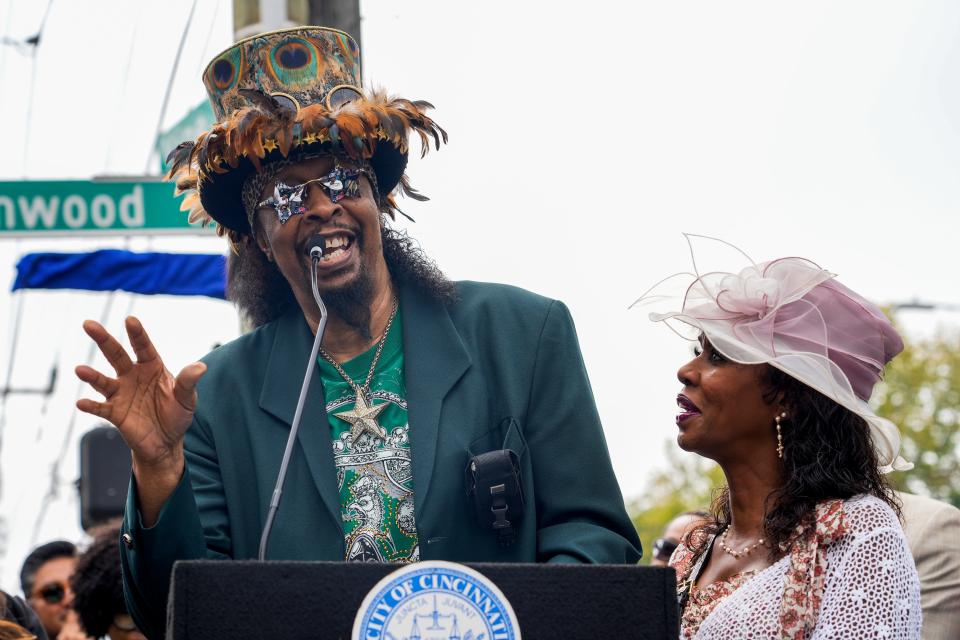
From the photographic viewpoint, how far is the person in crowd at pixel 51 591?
6.86m

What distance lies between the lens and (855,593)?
3156 mm

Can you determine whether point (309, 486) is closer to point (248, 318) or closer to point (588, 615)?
point (248, 318)

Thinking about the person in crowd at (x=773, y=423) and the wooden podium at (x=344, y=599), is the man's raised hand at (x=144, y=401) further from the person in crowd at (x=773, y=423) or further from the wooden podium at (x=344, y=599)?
the person in crowd at (x=773, y=423)

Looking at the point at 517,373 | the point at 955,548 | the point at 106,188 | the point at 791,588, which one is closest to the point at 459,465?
the point at 517,373

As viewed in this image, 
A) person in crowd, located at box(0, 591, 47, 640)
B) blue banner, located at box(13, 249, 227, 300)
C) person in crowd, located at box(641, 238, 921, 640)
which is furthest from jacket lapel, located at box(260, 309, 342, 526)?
blue banner, located at box(13, 249, 227, 300)

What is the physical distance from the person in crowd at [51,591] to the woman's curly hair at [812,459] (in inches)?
169

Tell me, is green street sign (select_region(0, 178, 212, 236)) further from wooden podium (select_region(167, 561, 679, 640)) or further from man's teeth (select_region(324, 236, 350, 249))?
wooden podium (select_region(167, 561, 679, 640))

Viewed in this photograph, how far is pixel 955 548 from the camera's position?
15.6 ft

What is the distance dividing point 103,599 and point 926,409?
3352cm

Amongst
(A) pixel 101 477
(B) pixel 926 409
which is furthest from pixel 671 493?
(A) pixel 101 477

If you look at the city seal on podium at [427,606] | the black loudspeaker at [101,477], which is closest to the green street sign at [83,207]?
the black loudspeaker at [101,477]

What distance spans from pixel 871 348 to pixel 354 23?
11.3 feet

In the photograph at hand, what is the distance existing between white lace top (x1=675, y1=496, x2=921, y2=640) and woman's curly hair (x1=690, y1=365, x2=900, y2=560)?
123 millimetres

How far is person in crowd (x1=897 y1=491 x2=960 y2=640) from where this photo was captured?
4660 millimetres
